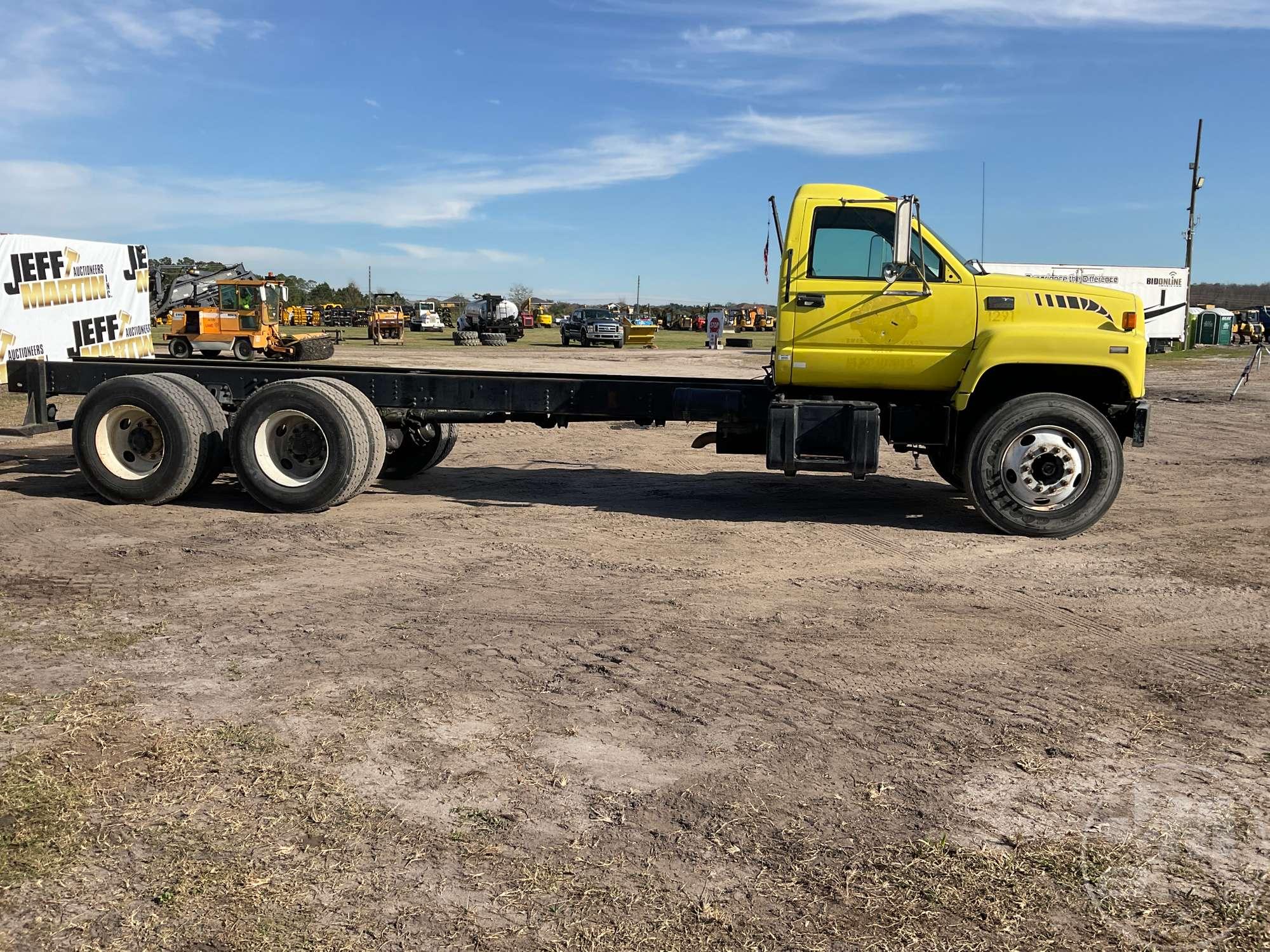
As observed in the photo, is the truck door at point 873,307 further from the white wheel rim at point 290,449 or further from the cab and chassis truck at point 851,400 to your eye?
the white wheel rim at point 290,449

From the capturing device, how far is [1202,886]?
3.34 meters

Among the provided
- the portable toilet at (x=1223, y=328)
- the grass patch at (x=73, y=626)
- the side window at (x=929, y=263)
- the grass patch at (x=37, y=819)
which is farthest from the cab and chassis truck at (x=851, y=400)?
the portable toilet at (x=1223, y=328)

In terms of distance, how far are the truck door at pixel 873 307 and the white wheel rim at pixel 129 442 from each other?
5.95 m

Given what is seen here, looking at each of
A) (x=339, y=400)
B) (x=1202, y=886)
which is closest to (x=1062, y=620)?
(x=1202, y=886)

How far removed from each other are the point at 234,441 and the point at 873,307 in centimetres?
568

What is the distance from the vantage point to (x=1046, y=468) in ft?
28.0

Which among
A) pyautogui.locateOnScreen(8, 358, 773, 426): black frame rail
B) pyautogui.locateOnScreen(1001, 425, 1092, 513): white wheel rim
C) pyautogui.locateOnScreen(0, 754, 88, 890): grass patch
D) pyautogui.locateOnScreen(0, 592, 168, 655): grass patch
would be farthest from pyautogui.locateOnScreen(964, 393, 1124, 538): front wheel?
pyautogui.locateOnScreen(0, 754, 88, 890): grass patch

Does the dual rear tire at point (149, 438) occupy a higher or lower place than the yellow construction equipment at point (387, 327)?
lower

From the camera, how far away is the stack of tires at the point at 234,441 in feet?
29.9

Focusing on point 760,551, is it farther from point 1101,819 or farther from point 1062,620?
point 1101,819

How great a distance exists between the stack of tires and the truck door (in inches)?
156

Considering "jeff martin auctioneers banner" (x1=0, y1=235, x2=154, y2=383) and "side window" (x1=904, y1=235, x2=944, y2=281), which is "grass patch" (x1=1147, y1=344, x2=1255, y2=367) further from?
"jeff martin auctioneers banner" (x1=0, y1=235, x2=154, y2=383)

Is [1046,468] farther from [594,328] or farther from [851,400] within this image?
[594,328]

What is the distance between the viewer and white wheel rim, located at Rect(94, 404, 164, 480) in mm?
9562
